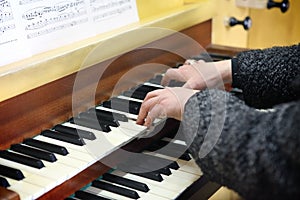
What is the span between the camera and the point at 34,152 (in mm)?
1083

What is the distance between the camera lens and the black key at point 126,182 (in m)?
1.09

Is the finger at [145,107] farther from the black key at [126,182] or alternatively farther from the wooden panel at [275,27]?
the wooden panel at [275,27]

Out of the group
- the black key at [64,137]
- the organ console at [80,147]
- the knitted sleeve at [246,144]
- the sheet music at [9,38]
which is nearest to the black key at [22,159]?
the organ console at [80,147]

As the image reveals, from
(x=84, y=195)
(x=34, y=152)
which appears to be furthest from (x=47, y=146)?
(x=84, y=195)

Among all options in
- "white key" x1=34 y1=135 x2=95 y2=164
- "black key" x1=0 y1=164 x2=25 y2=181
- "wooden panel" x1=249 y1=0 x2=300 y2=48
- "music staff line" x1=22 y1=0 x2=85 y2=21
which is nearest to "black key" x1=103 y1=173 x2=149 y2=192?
"white key" x1=34 y1=135 x2=95 y2=164

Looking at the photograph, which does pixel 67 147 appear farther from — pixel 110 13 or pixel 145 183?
pixel 110 13

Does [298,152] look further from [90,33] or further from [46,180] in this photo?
[90,33]

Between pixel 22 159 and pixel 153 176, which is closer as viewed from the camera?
pixel 22 159

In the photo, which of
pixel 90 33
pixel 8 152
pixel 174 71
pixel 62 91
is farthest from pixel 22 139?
pixel 174 71

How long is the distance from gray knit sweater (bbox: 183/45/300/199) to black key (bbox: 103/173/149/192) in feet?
0.64

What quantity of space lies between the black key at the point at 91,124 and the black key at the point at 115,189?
14cm

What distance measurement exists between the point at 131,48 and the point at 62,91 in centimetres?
31

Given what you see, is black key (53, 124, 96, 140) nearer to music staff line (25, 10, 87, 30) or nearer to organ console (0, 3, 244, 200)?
organ console (0, 3, 244, 200)

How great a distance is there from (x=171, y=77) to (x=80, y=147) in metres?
0.43
